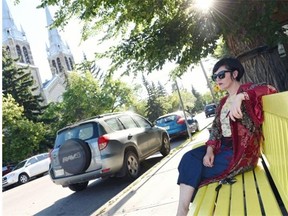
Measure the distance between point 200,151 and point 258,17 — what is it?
3.53m

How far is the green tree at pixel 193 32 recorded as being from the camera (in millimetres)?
6078

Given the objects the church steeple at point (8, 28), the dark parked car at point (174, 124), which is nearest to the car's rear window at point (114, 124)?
the dark parked car at point (174, 124)

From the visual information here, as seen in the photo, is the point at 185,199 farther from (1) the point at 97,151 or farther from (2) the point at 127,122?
(2) the point at 127,122

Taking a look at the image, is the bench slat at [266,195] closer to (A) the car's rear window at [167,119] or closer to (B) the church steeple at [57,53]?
(A) the car's rear window at [167,119]

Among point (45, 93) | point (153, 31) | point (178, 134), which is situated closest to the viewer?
point (153, 31)

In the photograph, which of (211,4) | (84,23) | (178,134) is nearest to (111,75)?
(84,23)

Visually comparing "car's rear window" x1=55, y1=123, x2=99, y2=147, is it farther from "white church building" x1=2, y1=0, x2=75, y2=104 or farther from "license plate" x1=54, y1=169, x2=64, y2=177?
"white church building" x1=2, y1=0, x2=75, y2=104

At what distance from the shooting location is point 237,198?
2621 millimetres

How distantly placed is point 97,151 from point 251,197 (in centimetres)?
529

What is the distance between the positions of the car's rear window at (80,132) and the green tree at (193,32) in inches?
60.4

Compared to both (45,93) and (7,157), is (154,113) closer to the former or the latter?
(45,93)

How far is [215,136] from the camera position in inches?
136

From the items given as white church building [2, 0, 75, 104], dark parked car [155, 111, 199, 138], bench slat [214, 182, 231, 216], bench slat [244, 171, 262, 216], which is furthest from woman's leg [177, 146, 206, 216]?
white church building [2, 0, 75, 104]

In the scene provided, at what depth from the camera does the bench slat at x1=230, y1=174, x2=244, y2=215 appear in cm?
239
